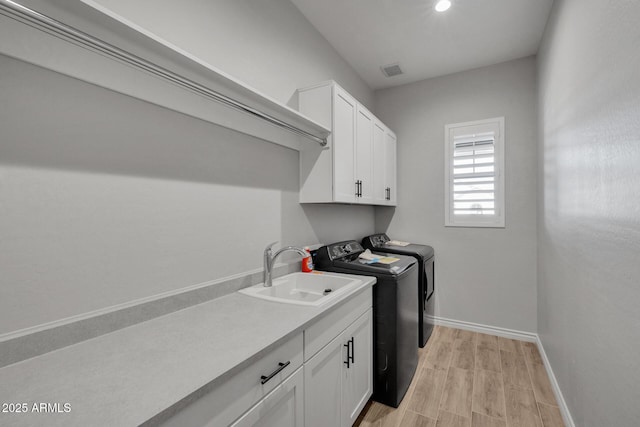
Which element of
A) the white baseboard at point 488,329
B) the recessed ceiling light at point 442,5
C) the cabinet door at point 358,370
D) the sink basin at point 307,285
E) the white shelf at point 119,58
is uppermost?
the recessed ceiling light at point 442,5

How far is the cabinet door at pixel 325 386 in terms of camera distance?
1231mm

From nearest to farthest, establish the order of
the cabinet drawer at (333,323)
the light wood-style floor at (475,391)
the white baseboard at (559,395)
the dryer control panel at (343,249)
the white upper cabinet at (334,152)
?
the cabinet drawer at (333,323) → the white baseboard at (559,395) → the light wood-style floor at (475,391) → the white upper cabinet at (334,152) → the dryer control panel at (343,249)

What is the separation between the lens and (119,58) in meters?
0.92

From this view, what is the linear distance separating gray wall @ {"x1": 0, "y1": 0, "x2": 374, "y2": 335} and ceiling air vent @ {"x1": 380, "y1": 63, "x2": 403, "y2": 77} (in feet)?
4.98

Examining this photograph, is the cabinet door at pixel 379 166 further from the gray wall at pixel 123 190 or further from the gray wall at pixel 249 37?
the gray wall at pixel 123 190

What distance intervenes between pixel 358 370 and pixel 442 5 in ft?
8.51

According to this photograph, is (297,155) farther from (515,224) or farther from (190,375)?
(515,224)

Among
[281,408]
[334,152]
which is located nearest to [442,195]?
[334,152]

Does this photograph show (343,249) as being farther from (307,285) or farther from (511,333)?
(511,333)

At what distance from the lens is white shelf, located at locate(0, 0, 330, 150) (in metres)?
0.82

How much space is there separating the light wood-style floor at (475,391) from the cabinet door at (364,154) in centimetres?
148

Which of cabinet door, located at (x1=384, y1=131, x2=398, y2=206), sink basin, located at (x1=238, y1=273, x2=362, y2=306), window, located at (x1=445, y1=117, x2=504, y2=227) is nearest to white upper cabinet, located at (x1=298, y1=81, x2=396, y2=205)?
sink basin, located at (x1=238, y1=273, x2=362, y2=306)

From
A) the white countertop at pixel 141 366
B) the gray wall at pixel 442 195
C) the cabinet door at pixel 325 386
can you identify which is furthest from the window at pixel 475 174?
the white countertop at pixel 141 366

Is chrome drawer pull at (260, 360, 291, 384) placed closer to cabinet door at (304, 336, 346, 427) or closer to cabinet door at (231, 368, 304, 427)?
cabinet door at (231, 368, 304, 427)
